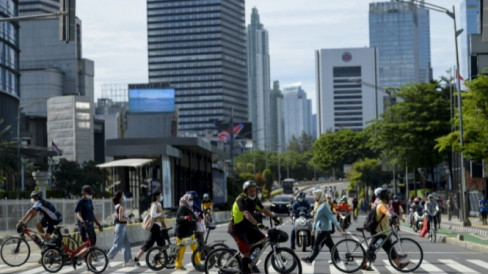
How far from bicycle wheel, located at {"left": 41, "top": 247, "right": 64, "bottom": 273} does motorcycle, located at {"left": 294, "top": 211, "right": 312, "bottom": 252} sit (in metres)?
8.06

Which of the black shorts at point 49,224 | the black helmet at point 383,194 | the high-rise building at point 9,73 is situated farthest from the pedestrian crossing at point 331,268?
the high-rise building at point 9,73

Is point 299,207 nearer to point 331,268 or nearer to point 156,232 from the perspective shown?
point 331,268

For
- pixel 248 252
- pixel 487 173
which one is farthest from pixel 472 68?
pixel 248 252

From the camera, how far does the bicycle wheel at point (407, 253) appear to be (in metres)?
18.9

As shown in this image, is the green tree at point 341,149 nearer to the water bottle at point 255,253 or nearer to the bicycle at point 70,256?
the bicycle at point 70,256

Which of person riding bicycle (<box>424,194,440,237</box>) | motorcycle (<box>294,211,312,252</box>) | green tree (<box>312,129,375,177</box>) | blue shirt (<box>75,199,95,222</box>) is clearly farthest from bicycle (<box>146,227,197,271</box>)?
green tree (<box>312,129,375,177</box>)

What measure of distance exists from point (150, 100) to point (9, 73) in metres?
51.4

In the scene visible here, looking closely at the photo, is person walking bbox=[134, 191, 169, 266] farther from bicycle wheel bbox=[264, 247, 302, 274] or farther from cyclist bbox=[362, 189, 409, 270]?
bicycle wheel bbox=[264, 247, 302, 274]

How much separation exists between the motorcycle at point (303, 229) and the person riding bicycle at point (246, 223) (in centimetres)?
960

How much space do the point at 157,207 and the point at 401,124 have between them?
52.8m

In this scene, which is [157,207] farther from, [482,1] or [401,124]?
[401,124]

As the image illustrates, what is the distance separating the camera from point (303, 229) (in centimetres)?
2619

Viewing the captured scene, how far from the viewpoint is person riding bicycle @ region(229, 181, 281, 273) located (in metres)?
16.2

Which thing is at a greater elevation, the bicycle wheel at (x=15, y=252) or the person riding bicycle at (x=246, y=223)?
the person riding bicycle at (x=246, y=223)
